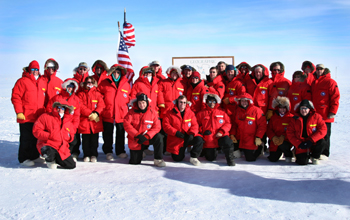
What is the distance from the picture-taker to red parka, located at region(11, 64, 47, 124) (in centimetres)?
542

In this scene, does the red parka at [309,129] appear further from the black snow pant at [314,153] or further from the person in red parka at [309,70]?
the person in red parka at [309,70]

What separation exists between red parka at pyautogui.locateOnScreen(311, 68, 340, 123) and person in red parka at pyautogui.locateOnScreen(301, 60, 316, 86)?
27 centimetres

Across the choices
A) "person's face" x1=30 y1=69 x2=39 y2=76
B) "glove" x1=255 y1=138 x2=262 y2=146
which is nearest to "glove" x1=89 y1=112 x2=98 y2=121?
"person's face" x1=30 y1=69 x2=39 y2=76

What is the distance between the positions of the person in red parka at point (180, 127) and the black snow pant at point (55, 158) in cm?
196

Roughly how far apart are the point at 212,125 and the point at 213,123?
1.8 inches

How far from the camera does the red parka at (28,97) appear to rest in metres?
5.42

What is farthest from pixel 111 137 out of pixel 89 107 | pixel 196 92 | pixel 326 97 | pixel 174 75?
pixel 326 97

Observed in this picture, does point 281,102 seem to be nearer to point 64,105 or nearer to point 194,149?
point 194,149

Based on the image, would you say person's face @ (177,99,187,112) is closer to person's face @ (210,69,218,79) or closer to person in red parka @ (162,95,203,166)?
person in red parka @ (162,95,203,166)

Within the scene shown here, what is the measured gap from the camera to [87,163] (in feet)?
19.1

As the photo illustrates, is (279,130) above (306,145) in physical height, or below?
above

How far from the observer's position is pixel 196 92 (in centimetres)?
644

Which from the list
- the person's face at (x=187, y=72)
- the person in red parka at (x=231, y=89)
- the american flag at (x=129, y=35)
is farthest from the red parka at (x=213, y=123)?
the american flag at (x=129, y=35)

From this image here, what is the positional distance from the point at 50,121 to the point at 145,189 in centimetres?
238
